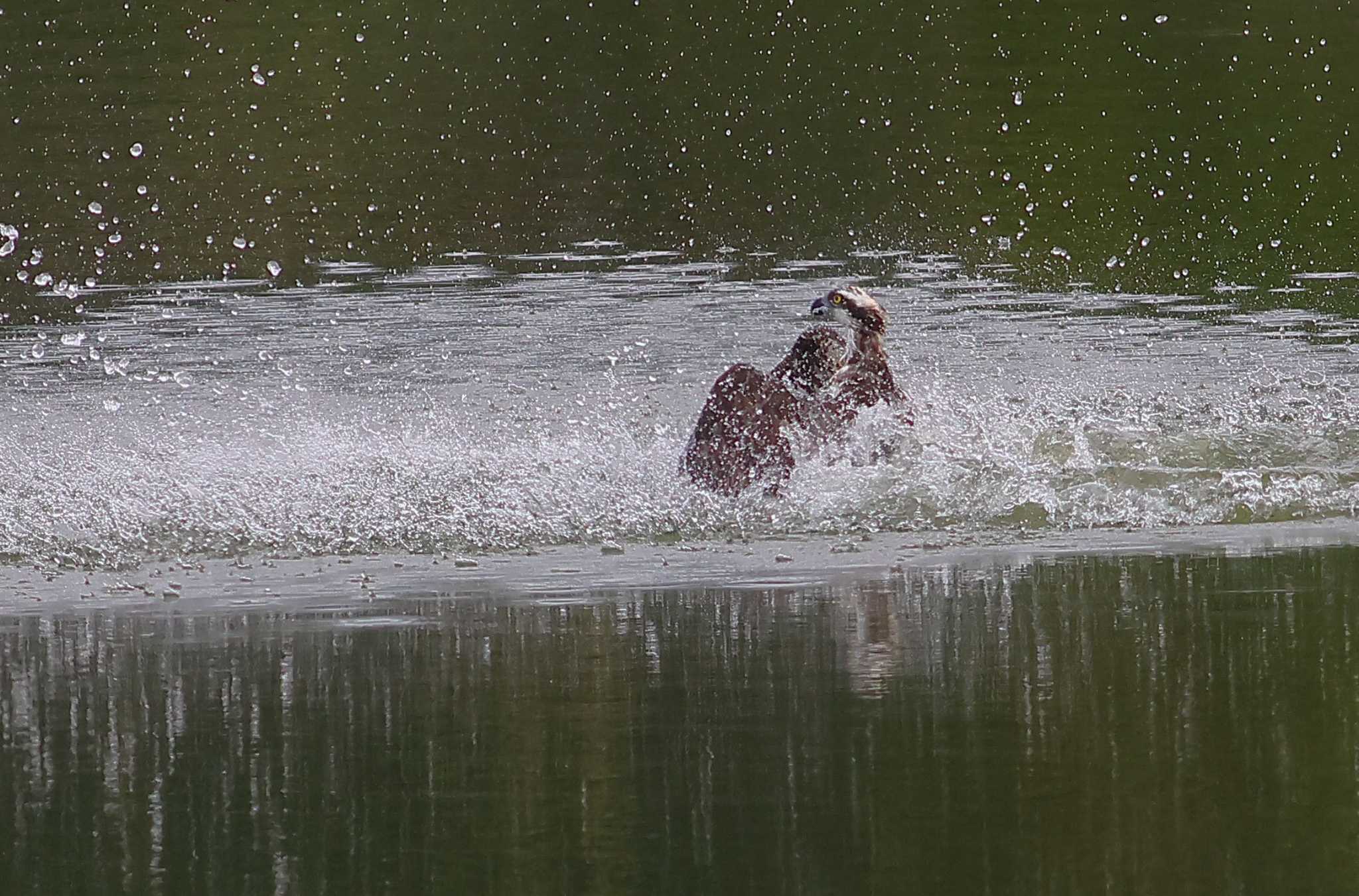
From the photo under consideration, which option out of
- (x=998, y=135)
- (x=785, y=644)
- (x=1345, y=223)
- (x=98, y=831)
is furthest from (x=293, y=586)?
(x=998, y=135)

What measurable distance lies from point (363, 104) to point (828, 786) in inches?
1084

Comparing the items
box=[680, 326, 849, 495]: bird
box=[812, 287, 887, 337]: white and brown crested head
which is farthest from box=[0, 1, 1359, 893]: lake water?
box=[812, 287, 887, 337]: white and brown crested head

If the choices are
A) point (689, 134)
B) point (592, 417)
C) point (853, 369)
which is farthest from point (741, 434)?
point (689, 134)

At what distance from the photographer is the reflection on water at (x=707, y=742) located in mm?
6148

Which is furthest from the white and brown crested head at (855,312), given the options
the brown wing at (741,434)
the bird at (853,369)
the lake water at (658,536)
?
the lake water at (658,536)

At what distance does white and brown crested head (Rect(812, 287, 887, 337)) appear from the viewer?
10969mm

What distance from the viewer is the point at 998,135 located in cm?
3003

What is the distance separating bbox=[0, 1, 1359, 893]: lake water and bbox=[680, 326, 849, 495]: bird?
131mm

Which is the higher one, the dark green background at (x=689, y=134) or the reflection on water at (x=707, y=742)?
the dark green background at (x=689, y=134)

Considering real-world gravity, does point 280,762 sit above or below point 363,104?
below

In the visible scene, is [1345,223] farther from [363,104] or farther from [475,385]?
[363,104]

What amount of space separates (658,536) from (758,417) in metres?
0.69

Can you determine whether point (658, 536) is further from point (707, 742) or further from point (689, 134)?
point (689, 134)

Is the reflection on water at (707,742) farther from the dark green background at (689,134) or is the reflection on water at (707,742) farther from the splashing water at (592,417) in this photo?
the dark green background at (689,134)
